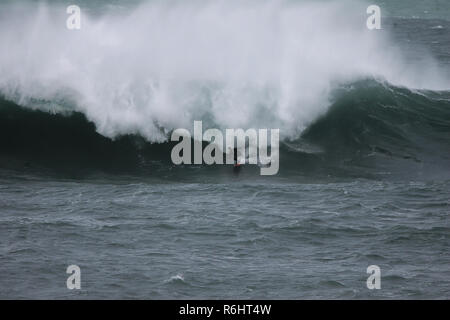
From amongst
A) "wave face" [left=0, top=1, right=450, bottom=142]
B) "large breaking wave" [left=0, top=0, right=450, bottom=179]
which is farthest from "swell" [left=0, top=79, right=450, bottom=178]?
"wave face" [left=0, top=1, right=450, bottom=142]

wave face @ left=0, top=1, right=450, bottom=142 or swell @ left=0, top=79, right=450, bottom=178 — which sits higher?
wave face @ left=0, top=1, right=450, bottom=142

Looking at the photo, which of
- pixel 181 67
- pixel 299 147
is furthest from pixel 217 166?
pixel 181 67

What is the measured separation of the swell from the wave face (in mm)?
501

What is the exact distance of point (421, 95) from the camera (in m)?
35.4

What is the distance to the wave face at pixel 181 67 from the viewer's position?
2942cm

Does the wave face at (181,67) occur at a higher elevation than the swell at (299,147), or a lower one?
higher

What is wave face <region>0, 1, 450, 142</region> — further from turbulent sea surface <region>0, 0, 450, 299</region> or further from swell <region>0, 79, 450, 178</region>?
swell <region>0, 79, 450, 178</region>

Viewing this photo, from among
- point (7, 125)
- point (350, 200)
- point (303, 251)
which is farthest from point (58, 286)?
point (7, 125)

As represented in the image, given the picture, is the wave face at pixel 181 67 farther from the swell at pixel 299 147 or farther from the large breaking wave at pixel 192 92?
the swell at pixel 299 147

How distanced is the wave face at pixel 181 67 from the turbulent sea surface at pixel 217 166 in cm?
7

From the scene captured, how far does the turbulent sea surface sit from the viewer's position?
18734mm

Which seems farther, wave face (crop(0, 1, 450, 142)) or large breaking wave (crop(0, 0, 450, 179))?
wave face (crop(0, 1, 450, 142))

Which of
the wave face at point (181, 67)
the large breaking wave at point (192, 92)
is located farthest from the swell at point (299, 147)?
the wave face at point (181, 67)

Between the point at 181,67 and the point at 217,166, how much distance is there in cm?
611
